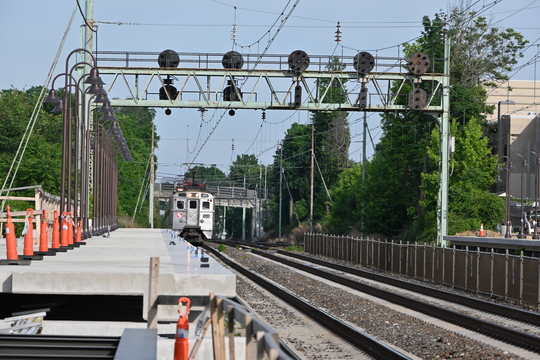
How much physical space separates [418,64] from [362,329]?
2504 cm

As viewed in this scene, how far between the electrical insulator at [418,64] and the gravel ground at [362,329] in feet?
55.4

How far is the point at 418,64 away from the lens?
126 feet

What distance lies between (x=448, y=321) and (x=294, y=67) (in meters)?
22.7

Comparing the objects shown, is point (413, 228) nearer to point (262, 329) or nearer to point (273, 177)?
point (262, 329)

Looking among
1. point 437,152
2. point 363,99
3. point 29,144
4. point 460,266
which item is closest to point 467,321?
point 460,266

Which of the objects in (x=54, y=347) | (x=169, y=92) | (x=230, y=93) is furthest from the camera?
(x=230, y=93)

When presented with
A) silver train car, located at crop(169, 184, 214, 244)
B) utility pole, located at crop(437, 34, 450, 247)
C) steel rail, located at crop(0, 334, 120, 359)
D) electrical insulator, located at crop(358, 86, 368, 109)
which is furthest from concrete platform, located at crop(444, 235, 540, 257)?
steel rail, located at crop(0, 334, 120, 359)

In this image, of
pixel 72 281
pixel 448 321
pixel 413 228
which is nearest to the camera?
pixel 72 281

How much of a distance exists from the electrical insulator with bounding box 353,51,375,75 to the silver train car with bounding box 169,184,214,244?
1436 cm

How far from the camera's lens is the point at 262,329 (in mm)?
4840

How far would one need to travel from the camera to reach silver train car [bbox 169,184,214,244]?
157ft

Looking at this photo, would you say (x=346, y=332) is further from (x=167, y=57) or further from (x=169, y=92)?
(x=167, y=57)

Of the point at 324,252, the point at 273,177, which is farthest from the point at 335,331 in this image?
Result: the point at 273,177

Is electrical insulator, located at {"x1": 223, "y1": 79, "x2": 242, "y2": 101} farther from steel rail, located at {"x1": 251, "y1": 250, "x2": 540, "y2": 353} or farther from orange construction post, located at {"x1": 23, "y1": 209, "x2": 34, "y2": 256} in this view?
orange construction post, located at {"x1": 23, "y1": 209, "x2": 34, "y2": 256}
